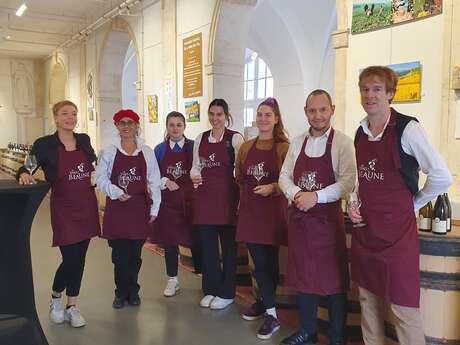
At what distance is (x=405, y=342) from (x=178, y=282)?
96.9 inches

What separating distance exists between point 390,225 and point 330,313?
0.93m

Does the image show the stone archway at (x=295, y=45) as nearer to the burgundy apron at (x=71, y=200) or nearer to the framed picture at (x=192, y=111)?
the framed picture at (x=192, y=111)

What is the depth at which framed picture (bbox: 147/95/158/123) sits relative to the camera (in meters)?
8.64

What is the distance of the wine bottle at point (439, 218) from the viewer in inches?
100

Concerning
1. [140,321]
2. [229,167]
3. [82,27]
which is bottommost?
[140,321]

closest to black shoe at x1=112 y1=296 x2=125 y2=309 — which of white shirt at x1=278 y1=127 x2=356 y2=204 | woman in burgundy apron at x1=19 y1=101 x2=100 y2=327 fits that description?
woman in burgundy apron at x1=19 y1=101 x2=100 y2=327

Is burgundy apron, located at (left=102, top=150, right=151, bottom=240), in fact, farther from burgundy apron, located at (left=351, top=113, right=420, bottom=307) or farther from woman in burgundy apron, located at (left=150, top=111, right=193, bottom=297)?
burgundy apron, located at (left=351, top=113, right=420, bottom=307)

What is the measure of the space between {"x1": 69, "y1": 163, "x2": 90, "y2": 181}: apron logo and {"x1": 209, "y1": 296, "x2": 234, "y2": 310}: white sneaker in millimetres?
1494

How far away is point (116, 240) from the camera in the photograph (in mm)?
3648

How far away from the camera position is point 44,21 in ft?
40.9

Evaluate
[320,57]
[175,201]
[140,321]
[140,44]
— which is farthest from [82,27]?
[140,321]

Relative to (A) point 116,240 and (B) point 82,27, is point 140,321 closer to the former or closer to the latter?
(A) point 116,240

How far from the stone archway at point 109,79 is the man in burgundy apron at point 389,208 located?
378 inches

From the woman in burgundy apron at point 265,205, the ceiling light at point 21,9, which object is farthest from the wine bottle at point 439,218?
the ceiling light at point 21,9
